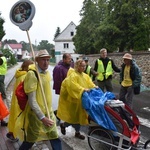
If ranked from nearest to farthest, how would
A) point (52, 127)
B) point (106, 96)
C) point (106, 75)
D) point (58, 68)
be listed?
point (52, 127) < point (106, 96) < point (58, 68) < point (106, 75)

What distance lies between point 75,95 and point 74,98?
220mm

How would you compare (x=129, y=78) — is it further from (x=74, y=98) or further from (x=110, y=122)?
(x=110, y=122)

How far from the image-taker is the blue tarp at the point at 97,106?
→ 4.60 meters

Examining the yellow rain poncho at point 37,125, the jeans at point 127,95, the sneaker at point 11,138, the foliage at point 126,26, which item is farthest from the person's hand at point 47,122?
the foliage at point 126,26

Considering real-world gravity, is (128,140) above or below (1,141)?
above

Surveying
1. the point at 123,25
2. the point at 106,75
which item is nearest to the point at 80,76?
the point at 106,75

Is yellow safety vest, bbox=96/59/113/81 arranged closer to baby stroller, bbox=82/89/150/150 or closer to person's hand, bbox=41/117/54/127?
baby stroller, bbox=82/89/150/150

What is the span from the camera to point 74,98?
530cm

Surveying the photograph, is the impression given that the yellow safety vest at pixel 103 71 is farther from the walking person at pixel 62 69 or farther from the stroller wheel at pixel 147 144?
the stroller wheel at pixel 147 144

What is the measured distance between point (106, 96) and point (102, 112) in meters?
0.47

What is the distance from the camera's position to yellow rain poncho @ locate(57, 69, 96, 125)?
513 centimetres

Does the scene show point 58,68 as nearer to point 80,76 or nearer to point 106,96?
point 80,76

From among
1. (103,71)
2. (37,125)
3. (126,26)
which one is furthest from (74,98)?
(126,26)

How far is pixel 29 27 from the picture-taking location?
13.6 feet
